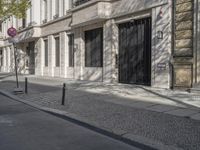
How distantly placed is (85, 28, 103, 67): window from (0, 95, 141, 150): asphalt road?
10.7 m

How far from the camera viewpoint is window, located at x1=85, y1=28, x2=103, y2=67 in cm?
2176

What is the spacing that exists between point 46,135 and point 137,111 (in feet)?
10.9

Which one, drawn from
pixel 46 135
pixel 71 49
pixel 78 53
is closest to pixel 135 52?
pixel 78 53

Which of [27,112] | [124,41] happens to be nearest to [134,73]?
[124,41]

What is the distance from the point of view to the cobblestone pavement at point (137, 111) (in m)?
7.77

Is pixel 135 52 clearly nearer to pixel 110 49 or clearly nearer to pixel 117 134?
pixel 110 49

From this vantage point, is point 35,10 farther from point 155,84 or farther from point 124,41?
point 155,84

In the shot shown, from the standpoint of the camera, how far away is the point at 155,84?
16484 mm

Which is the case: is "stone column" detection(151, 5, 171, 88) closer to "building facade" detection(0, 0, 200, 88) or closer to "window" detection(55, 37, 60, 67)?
"building facade" detection(0, 0, 200, 88)

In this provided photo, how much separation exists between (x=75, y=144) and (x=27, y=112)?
4952mm

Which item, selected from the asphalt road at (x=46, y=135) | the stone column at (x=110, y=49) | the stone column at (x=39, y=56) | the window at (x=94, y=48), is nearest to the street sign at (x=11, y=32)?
the stone column at (x=110, y=49)

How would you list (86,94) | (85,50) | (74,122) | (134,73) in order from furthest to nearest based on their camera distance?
(85,50)
(134,73)
(86,94)
(74,122)

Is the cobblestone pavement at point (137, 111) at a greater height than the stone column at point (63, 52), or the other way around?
the stone column at point (63, 52)

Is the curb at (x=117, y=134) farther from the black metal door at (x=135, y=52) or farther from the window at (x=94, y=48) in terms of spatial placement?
the window at (x=94, y=48)
